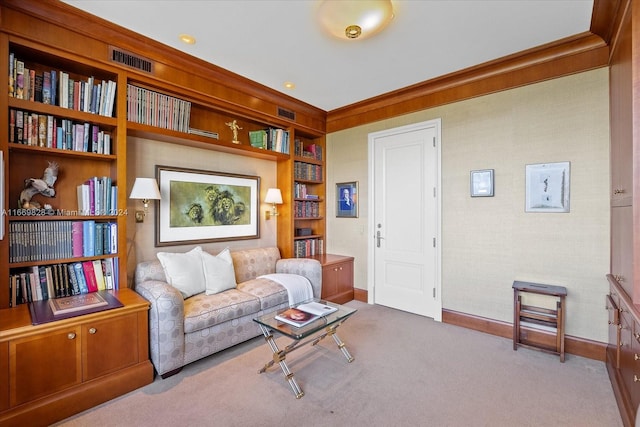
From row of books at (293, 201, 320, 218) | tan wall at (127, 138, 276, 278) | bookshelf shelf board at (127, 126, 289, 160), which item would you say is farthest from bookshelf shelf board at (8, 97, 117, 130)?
row of books at (293, 201, 320, 218)

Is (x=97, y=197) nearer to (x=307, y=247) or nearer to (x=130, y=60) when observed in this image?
(x=130, y=60)

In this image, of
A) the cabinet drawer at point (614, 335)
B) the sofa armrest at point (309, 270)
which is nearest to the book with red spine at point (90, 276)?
the sofa armrest at point (309, 270)

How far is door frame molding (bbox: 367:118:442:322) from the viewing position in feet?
11.3

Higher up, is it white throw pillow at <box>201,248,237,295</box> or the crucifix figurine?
the crucifix figurine

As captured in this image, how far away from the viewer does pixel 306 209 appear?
14.3 ft

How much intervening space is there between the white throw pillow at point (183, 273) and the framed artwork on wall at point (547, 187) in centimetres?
327

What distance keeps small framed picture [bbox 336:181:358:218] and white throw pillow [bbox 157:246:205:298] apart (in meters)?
2.18

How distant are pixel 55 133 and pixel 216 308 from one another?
6.08 ft

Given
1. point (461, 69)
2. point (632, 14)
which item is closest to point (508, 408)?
point (632, 14)

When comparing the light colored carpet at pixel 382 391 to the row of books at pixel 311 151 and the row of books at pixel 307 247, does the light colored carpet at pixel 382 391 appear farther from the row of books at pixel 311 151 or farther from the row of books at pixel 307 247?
the row of books at pixel 311 151

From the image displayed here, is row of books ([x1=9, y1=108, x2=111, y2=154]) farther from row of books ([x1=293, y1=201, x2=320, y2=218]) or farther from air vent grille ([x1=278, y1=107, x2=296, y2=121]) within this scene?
row of books ([x1=293, y1=201, x2=320, y2=218])

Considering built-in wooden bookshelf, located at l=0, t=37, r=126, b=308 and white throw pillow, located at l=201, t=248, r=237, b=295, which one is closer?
built-in wooden bookshelf, located at l=0, t=37, r=126, b=308

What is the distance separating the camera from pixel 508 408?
6.36 feet

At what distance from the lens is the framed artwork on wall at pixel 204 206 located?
306 cm
